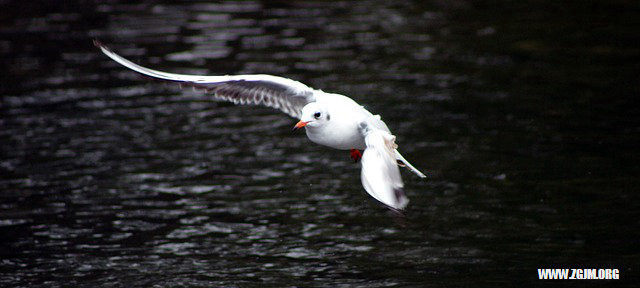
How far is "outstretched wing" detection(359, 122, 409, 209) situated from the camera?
21.5 ft

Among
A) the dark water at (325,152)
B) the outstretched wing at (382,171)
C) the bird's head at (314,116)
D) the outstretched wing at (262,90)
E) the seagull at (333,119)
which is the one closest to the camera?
the outstretched wing at (382,171)

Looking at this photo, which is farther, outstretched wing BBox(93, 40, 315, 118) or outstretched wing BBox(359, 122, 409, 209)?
outstretched wing BBox(93, 40, 315, 118)

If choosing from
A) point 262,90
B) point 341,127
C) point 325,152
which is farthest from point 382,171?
point 325,152

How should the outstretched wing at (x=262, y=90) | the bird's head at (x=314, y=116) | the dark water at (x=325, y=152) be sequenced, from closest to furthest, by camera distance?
the bird's head at (x=314, y=116), the outstretched wing at (x=262, y=90), the dark water at (x=325, y=152)

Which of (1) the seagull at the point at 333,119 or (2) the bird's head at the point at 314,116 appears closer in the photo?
(1) the seagull at the point at 333,119

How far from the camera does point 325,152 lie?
44.7 ft

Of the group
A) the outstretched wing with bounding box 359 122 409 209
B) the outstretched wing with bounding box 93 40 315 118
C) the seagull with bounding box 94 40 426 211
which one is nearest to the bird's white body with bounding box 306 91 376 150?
the seagull with bounding box 94 40 426 211

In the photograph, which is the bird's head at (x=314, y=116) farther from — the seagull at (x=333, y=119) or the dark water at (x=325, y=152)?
the dark water at (x=325, y=152)

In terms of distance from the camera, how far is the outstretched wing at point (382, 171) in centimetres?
655

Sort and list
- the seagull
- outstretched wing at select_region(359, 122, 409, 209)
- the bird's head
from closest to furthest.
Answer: outstretched wing at select_region(359, 122, 409, 209), the seagull, the bird's head

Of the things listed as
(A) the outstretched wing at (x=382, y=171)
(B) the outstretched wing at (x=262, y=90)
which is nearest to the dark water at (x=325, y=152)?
(B) the outstretched wing at (x=262, y=90)

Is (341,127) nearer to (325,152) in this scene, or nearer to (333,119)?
(333,119)

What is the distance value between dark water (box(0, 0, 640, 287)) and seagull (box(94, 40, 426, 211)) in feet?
6.29

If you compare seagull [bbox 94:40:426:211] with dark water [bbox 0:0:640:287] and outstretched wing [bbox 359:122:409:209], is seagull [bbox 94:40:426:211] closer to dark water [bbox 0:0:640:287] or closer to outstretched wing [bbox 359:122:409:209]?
outstretched wing [bbox 359:122:409:209]
